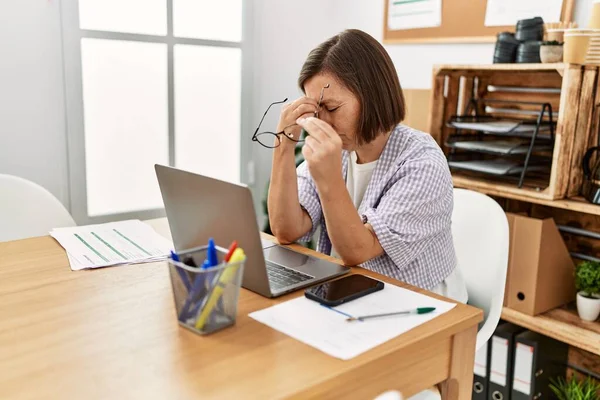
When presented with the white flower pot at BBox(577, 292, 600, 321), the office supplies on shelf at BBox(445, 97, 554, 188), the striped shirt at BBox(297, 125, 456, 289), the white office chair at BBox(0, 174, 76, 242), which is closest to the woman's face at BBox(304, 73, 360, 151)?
the striped shirt at BBox(297, 125, 456, 289)

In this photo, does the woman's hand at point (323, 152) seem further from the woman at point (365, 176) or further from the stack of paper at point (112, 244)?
the stack of paper at point (112, 244)

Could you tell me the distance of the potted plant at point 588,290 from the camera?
68.6 inches

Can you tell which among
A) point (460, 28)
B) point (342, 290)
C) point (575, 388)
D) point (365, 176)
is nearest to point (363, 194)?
point (365, 176)

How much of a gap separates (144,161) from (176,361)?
188cm

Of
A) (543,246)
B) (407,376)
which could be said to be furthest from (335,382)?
(543,246)

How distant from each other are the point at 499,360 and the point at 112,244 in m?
1.31

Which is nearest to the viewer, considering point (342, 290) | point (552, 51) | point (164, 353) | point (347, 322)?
point (164, 353)

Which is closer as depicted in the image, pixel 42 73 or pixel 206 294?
pixel 206 294

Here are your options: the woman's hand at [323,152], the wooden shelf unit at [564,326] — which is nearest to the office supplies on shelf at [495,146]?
the wooden shelf unit at [564,326]

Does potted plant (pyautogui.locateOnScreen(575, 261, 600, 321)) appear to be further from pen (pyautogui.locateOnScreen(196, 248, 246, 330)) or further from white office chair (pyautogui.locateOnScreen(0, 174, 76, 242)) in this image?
white office chair (pyautogui.locateOnScreen(0, 174, 76, 242))

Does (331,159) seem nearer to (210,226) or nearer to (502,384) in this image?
(210,226)

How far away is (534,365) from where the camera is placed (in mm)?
1840

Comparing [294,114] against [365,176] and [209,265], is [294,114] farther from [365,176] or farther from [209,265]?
[209,265]

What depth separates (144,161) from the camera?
253 cm
